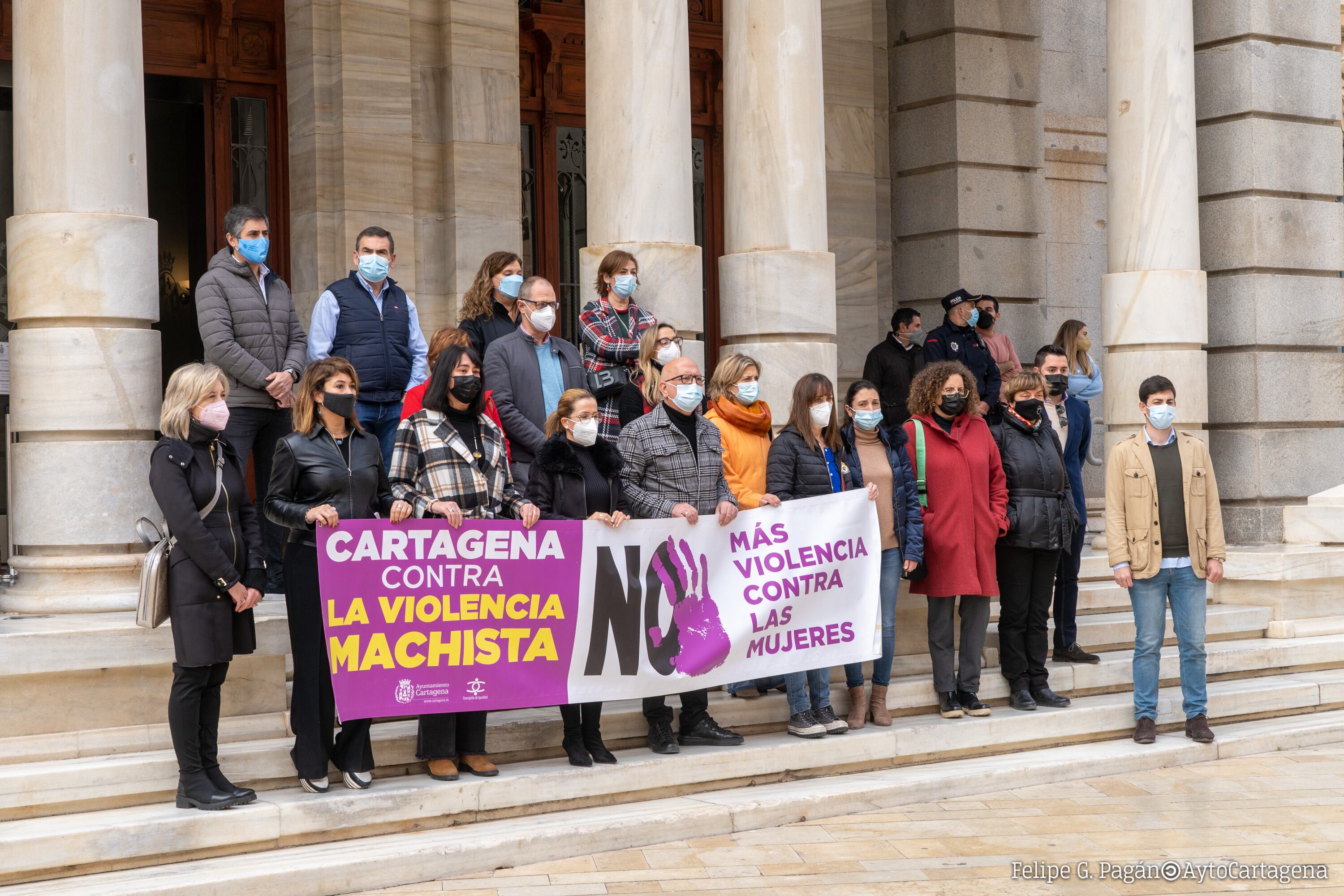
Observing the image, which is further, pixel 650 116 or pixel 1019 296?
pixel 1019 296

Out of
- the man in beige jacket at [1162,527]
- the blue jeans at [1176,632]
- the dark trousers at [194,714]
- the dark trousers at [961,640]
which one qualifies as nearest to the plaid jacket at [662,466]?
the dark trousers at [961,640]

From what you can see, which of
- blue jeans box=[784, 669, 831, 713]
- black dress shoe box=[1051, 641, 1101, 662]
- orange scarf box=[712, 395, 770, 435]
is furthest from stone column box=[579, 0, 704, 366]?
black dress shoe box=[1051, 641, 1101, 662]

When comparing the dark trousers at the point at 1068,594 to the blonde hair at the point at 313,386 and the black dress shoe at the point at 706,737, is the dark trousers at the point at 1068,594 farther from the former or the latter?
the blonde hair at the point at 313,386

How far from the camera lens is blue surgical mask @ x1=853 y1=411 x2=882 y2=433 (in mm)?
9336

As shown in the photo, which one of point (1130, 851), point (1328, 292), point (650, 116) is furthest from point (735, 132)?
point (1328, 292)

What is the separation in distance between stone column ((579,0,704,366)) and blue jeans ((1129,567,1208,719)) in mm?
3292

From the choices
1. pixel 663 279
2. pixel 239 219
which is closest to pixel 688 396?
pixel 663 279

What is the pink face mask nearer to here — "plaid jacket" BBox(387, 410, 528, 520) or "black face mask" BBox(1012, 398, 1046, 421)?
"plaid jacket" BBox(387, 410, 528, 520)

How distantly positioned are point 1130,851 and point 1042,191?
9.29 meters

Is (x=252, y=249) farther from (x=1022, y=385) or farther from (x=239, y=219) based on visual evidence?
(x=1022, y=385)

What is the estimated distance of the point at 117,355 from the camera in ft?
26.8

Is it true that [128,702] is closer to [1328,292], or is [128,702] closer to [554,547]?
[554,547]

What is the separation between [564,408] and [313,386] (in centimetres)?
134

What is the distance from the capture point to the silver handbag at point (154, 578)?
23.2 ft
